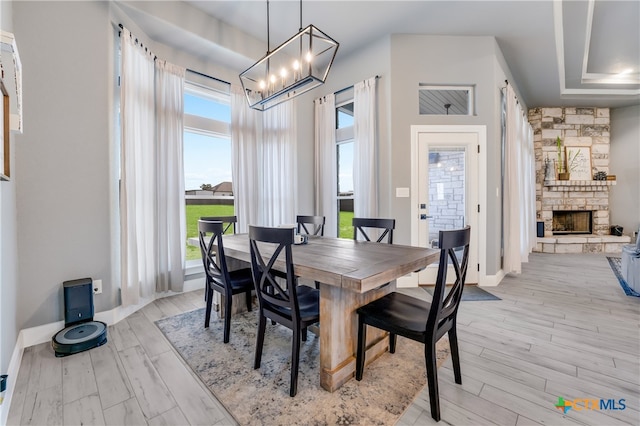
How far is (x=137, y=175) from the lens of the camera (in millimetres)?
2859

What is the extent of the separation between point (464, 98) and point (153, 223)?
434cm

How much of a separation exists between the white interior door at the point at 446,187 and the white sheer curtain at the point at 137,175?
3.25 metres

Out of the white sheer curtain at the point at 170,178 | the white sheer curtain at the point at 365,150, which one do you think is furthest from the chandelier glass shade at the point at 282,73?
the white sheer curtain at the point at 170,178

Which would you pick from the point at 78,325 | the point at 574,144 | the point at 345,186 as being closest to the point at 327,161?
the point at 345,186

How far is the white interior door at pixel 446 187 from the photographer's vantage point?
3.69m

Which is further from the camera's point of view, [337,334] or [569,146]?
[569,146]

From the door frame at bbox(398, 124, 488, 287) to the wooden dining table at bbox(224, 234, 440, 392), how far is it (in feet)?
5.72

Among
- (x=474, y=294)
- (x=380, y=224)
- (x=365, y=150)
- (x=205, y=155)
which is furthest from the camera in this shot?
(x=365, y=150)

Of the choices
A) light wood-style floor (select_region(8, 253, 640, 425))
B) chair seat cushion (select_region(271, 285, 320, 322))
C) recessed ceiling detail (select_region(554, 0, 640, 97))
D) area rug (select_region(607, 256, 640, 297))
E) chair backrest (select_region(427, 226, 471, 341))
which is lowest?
light wood-style floor (select_region(8, 253, 640, 425))

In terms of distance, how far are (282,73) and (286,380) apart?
247 centimetres

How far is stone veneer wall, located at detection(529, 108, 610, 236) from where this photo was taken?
6367 mm

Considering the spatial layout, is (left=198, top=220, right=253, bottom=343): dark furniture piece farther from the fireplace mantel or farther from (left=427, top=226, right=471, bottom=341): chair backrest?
the fireplace mantel

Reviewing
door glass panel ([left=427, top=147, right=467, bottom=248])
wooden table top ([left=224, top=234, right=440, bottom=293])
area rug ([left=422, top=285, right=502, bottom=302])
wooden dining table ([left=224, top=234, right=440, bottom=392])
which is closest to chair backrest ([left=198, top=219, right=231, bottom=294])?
wooden table top ([left=224, top=234, right=440, bottom=293])

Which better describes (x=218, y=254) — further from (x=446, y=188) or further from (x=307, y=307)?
(x=446, y=188)
